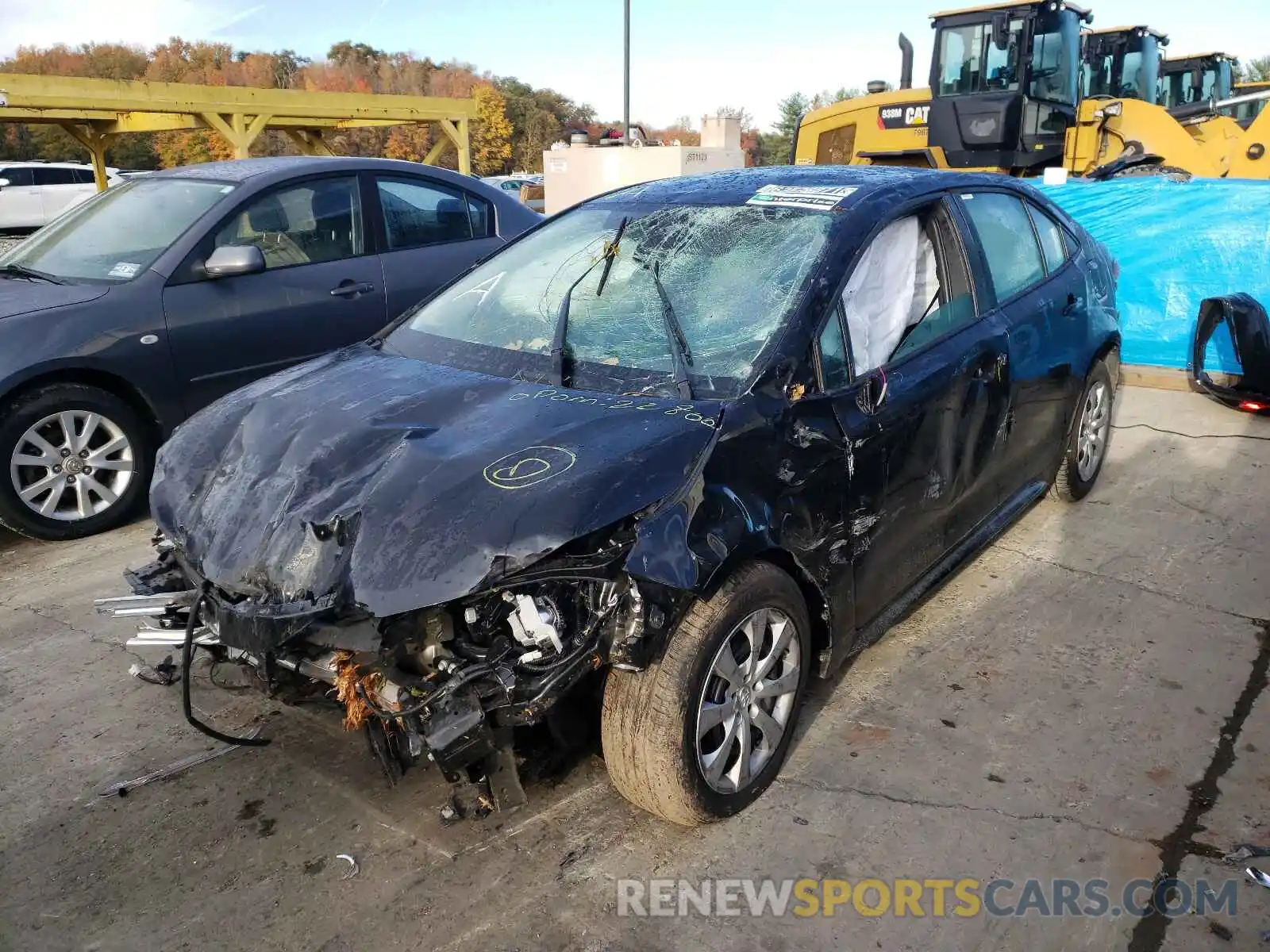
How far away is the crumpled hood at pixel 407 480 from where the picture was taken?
2.23m

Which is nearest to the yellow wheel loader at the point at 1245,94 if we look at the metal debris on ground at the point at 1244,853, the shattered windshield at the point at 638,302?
the shattered windshield at the point at 638,302

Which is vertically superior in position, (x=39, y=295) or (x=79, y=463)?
(x=39, y=295)

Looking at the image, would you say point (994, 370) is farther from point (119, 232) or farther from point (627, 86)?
point (627, 86)

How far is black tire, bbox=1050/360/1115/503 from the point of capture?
4641 mm

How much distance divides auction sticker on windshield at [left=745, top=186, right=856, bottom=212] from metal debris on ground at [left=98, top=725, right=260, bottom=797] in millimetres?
2582

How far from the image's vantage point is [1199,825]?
264cm

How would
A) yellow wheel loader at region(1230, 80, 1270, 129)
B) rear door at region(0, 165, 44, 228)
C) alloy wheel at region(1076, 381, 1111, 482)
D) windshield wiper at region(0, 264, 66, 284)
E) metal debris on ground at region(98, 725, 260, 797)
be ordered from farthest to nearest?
rear door at region(0, 165, 44, 228)
yellow wheel loader at region(1230, 80, 1270, 129)
windshield wiper at region(0, 264, 66, 284)
alloy wheel at region(1076, 381, 1111, 482)
metal debris on ground at region(98, 725, 260, 797)

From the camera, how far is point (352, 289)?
559 cm

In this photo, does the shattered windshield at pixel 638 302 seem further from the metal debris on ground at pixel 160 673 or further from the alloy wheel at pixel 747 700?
the metal debris on ground at pixel 160 673

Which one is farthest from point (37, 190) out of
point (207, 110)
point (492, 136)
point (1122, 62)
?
point (492, 136)

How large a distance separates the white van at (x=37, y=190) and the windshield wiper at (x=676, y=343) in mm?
19659

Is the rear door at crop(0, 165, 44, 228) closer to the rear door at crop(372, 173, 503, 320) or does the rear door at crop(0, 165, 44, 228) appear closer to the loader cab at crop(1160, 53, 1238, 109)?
the rear door at crop(372, 173, 503, 320)

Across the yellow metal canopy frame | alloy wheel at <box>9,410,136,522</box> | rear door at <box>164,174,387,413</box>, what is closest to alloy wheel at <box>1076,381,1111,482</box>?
rear door at <box>164,174,387,413</box>

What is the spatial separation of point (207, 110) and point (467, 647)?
1066 cm
